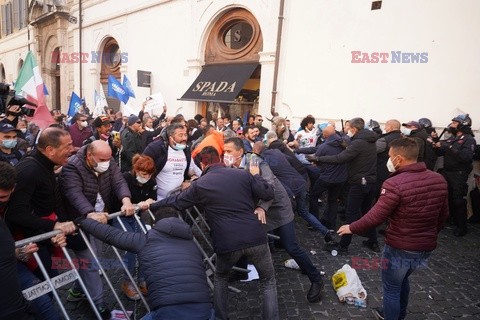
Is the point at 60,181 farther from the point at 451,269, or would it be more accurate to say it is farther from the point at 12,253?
the point at 451,269

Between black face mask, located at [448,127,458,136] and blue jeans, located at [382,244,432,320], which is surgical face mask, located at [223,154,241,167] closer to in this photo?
blue jeans, located at [382,244,432,320]

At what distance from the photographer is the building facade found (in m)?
6.87

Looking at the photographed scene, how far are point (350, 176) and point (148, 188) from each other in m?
3.03

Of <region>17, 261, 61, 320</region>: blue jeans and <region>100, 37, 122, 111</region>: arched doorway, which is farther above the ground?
<region>100, 37, 122, 111</region>: arched doorway

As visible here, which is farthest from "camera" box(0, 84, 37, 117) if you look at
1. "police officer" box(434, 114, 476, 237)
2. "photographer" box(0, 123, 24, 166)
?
"police officer" box(434, 114, 476, 237)

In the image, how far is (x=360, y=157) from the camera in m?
4.77

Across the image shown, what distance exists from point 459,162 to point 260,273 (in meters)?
5.01

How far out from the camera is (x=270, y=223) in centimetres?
351

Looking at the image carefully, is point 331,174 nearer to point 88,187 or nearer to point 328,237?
point 328,237

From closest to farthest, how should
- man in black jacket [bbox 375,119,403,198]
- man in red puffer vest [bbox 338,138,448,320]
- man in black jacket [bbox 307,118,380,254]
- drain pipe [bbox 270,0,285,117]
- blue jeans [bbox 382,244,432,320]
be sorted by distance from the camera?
man in red puffer vest [bbox 338,138,448,320] → blue jeans [bbox 382,244,432,320] → man in black jacket [bbox 307,118,380,254] → man in black jacket [bbox 375,119,403,198] → drain pipe [bbox 270,0,285,117]

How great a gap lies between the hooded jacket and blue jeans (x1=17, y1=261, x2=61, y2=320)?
13.0 ft

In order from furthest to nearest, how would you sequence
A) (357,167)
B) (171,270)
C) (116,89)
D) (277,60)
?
1. (116,89)
2. (277,60)
3. (357,167)
4. (171,270)

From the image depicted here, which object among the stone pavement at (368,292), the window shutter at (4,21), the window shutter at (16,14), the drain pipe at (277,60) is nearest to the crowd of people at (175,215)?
the stone pavement at (368,292)

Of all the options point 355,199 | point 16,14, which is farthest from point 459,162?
point 16,14
